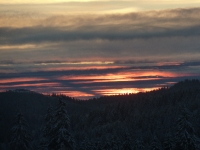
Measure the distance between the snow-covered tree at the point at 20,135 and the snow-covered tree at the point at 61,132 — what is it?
728cm

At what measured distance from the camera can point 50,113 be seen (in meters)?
55.6

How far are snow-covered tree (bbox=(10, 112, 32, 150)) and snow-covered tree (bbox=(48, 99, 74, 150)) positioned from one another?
23.9 ft

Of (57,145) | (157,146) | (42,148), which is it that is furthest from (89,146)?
(57,145)

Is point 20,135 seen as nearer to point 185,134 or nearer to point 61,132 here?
point 61,132

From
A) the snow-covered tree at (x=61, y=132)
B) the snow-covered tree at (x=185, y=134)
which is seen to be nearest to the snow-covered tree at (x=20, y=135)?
the snow-covered tree at (x=61, y=132)

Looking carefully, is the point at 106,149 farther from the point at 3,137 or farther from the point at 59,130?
the point at 3,137

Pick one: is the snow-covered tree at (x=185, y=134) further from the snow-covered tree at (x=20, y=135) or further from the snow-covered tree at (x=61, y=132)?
the snow-covered tree at (x=20, y=135)

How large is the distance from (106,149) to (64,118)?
39.2m

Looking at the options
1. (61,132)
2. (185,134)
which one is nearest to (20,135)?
(61,132)

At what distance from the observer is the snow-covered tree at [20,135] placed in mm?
52809

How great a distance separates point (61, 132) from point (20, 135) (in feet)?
29.3

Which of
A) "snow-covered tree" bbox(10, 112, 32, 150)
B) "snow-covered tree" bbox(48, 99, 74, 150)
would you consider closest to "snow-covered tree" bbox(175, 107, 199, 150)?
"snow-covered tree" bbox(48, 99, 74, 150)

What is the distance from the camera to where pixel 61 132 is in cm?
4600

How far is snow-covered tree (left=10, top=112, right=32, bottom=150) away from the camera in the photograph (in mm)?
52809
